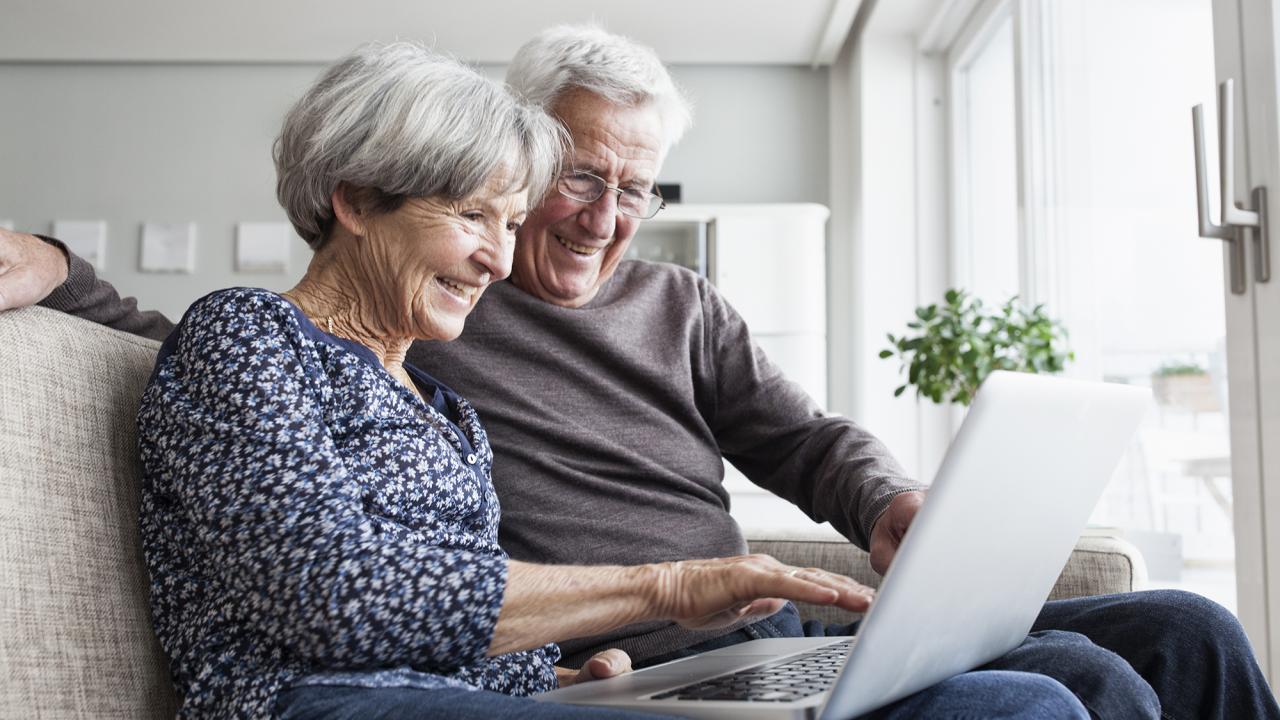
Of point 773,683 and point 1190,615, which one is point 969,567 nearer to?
point 773,683

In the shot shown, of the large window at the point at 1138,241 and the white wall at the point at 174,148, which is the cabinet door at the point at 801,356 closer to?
the white wall at the point at 174,148

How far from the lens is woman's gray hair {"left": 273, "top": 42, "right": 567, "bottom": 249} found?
110 cm

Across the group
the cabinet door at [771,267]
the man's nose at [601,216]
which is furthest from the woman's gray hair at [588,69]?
the cabinet door at [771,267]

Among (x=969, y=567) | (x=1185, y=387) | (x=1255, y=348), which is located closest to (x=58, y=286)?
(x=969, y=567)

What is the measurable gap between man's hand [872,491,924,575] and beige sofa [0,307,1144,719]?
2.54 feet

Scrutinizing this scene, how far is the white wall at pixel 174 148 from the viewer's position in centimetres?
501

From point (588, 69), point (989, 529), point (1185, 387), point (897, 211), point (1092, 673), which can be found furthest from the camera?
point (897, 211)

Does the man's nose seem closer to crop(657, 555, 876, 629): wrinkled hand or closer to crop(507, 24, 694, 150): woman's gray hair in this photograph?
crop(507, 24, 694, 150): woman's gray hair

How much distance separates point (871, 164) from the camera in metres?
4.34

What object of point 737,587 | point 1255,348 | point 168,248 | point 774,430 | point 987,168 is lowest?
Result: point 737,587

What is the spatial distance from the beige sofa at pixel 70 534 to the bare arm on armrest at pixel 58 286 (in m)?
0.02

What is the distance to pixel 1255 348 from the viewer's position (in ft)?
5.65

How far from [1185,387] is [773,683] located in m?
1.88

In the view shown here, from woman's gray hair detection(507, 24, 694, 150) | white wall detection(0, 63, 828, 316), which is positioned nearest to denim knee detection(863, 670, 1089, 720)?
woman's gray hair detection(507, 24, 694, 150)
